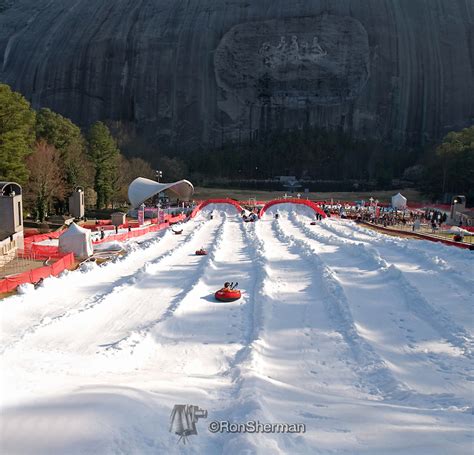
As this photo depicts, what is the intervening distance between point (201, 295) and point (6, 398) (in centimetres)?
679

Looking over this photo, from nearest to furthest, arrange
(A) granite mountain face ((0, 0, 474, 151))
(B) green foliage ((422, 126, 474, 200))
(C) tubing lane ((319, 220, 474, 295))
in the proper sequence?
(C) tubing lane ((319, 220, 474, 295)), (B) green foliage ((422, 126, 474, 200)), (A) granite mountain face ((0, 0, 474, 151))

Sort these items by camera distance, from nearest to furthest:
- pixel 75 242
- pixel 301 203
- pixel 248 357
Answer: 1. pixel 248 357
2. pixel 75 242
3. pixel 301 203

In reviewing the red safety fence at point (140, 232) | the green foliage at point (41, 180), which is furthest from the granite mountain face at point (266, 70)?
the green foliage at point (41, 180)

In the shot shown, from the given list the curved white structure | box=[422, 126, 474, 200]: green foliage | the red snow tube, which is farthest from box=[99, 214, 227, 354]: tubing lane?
box=[422, 126, 474, 200]: green foliage

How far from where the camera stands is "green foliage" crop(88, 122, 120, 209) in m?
39.4

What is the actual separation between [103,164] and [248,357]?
35.2m

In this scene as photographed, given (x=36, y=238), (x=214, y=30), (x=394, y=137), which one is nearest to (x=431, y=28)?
(x=394, y=137)

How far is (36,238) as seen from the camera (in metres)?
21.7

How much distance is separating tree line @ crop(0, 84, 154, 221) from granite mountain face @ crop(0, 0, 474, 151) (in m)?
29.2

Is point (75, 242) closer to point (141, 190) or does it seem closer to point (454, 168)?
point (141, 190)

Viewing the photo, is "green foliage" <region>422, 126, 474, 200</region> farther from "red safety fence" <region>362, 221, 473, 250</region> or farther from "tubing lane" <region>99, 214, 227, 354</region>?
"tubing lane" <region>99, 214, 227, 354</region>

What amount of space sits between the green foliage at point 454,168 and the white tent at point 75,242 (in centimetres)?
3882

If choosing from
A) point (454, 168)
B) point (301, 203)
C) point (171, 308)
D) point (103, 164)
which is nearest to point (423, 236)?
point (171, 308)

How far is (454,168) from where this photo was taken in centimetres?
4438
